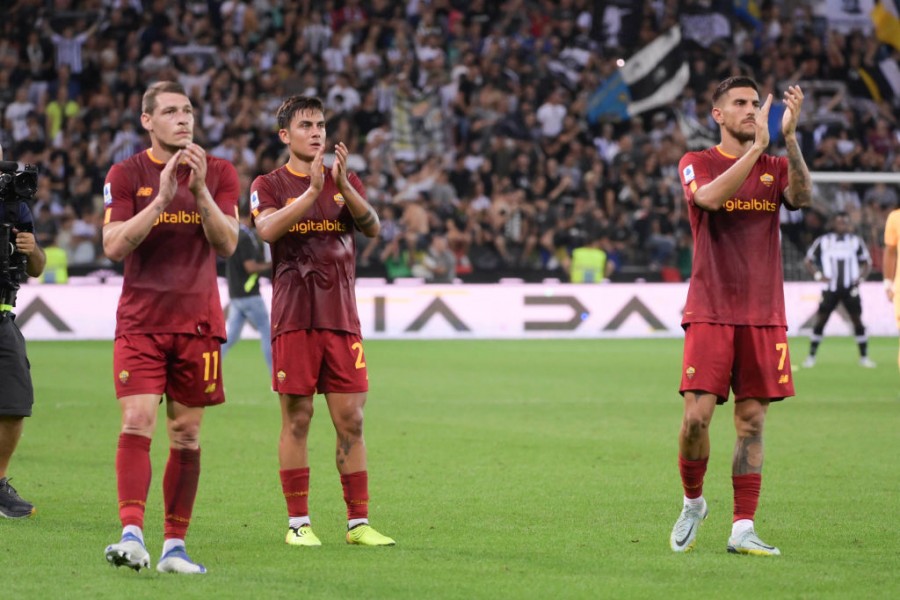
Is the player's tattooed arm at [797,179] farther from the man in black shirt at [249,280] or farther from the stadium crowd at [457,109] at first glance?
the stadium crowd at [457,109]

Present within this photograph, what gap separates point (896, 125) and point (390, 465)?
924 inches

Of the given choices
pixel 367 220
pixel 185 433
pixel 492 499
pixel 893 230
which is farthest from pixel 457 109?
pixel 185 433

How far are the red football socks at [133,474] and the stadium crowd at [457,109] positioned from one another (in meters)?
19.1

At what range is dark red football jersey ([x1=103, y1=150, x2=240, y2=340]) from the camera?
261 inches

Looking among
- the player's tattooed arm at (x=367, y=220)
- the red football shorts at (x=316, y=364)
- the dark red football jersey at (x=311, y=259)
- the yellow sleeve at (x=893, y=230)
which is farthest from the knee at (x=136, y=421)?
the yellow sleeve at (x=893, y=230)

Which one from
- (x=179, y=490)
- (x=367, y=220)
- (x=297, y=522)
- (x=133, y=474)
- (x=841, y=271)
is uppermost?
(x=367, y=220)

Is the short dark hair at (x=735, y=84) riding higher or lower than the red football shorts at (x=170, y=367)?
higher

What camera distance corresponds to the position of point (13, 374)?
333 inches

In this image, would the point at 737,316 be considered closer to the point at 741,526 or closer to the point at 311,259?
the point at 741,526

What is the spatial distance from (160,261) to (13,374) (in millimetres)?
2287

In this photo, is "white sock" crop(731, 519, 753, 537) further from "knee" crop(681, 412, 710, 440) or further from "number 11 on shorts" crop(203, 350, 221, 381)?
"number 11 on shorts" crop(203, 350, 221, 381)

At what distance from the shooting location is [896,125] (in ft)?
102

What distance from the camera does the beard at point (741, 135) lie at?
285 inches

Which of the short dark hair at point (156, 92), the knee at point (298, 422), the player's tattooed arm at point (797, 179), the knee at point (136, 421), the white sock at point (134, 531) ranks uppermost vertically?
the short dark hair at point (156, 92)
